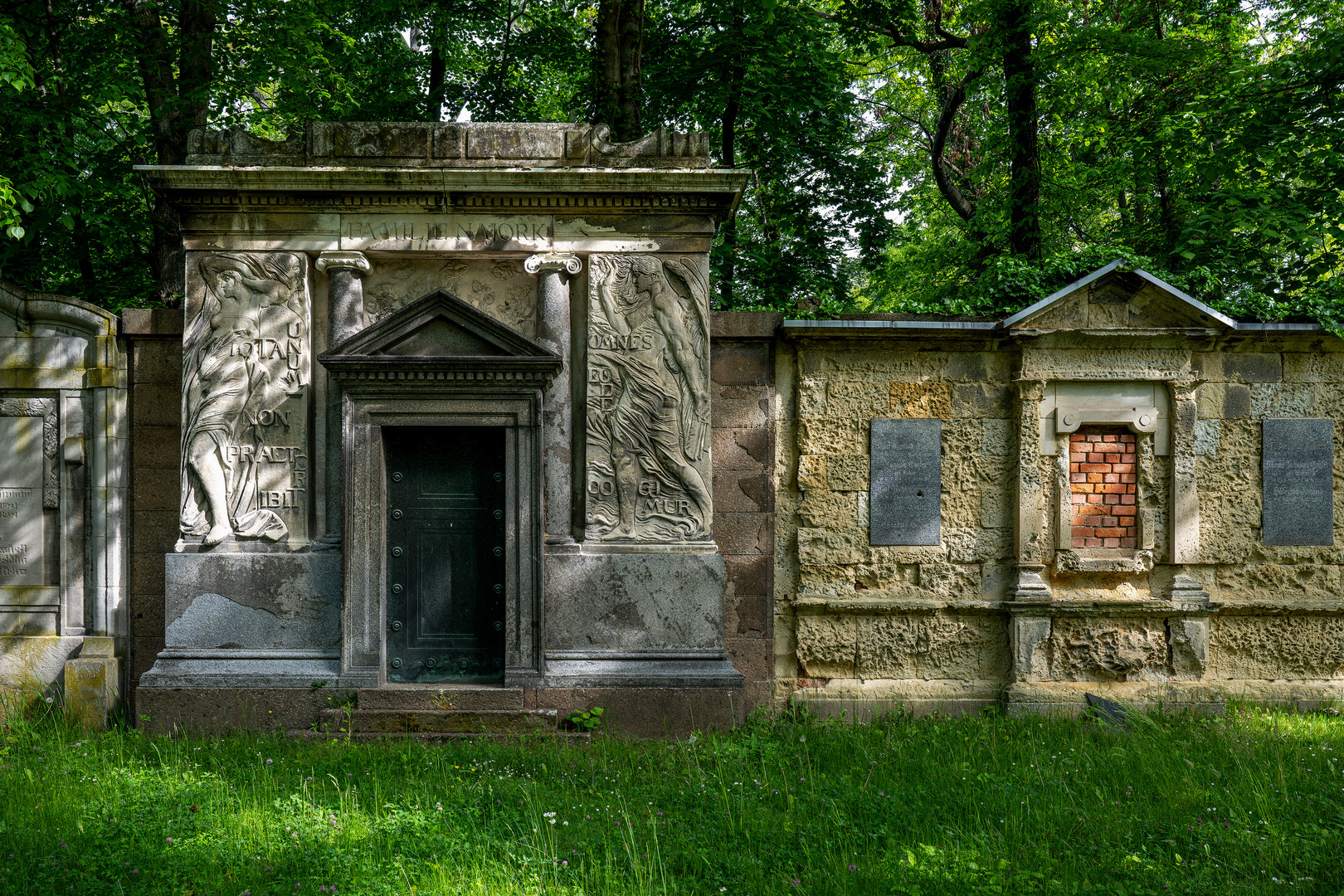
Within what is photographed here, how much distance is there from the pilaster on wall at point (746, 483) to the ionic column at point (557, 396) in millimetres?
1140

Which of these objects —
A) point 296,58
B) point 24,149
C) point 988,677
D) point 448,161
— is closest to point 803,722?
point 988,677

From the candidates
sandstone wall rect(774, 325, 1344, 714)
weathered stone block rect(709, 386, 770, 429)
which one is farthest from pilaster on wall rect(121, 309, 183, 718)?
sandstone wall rect(774, 325, 1344, 714)

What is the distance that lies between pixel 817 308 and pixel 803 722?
10.6 feet

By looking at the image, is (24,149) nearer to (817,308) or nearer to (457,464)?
(457,464)

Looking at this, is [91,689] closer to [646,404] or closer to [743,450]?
[646,404]

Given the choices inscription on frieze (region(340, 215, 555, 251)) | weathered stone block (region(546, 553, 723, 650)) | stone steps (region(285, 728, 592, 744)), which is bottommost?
stone steps (region(285, 728, 592, 744))

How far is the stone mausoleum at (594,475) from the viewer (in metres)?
5.98

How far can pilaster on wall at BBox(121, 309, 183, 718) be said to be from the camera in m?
6.39

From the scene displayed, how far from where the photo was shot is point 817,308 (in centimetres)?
668

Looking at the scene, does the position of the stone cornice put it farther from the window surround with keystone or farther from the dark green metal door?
the window surround with keystone

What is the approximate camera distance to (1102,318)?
6.62 meters

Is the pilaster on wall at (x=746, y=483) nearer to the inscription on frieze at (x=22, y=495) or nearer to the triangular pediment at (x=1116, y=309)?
the triangular pediment at (x=1116, y=309)

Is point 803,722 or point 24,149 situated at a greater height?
point 24,149

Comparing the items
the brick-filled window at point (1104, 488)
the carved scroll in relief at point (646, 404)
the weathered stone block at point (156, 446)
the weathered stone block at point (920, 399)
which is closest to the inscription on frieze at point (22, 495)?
the weathered stone block at point (156, 446)
